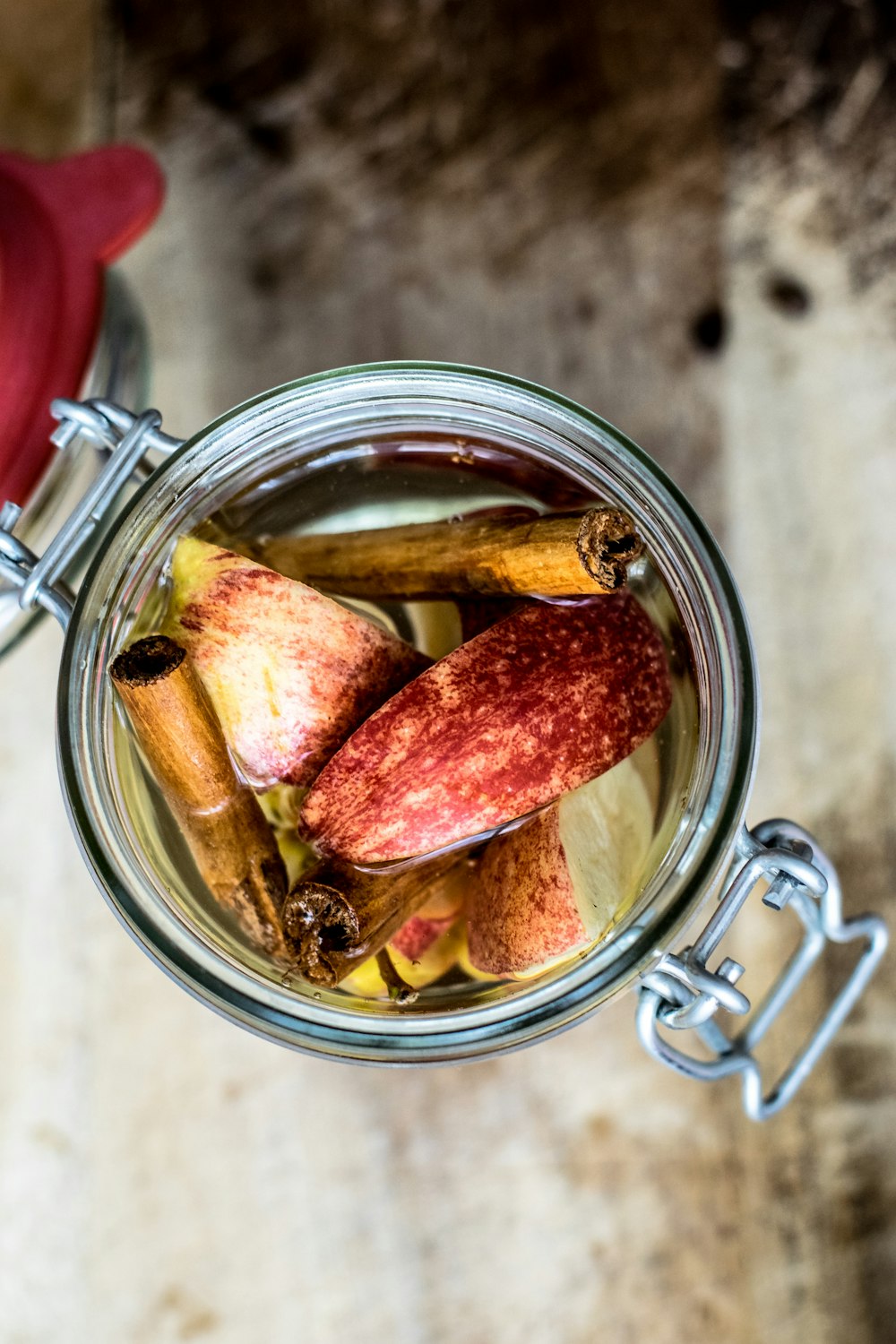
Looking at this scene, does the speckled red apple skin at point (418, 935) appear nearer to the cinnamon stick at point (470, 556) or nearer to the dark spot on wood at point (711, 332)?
the cinnamon stick at point (470, 556)

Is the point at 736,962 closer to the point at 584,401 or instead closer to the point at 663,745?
the point at 663,745

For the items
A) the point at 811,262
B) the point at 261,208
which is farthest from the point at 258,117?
the point at 811,262

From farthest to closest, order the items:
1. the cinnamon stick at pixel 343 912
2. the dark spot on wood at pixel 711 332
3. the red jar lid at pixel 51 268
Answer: the dark spot on wood at pixel 711 332 → the red jar lid at pixel 51 268 → the cinnamon stick at pixel 343 912

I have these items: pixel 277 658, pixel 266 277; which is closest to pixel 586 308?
pixel 266 277

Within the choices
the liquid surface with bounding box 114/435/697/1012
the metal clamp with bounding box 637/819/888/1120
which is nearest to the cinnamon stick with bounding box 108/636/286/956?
the liquid surface with bounding box 114/435/697/1012

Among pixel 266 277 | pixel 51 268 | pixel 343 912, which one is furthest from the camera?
pixel 266 277

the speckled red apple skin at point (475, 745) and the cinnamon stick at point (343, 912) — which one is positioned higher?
the speckled red apple skin at point (475, 745)

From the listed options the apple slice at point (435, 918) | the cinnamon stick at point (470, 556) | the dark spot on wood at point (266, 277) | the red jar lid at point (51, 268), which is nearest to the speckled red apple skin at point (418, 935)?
the apple slice at point (435, 918)
